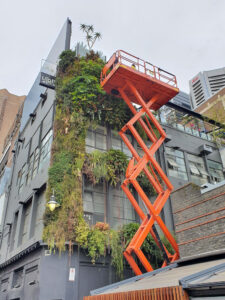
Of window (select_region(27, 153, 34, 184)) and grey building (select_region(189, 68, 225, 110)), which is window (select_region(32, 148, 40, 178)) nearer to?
window (select_region(27, 153, 34, 184))

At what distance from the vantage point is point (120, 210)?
14.1 metres

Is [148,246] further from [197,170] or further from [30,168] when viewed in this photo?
[30,168]

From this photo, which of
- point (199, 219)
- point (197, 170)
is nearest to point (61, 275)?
point (199, 219)

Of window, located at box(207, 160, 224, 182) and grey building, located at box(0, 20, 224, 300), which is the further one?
window, located at box(207, 160, 224, 182)

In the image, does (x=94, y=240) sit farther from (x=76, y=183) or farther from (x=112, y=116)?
(x=112, y=116)

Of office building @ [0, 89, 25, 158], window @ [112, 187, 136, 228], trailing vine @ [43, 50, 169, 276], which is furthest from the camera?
office building @ [0, 89, 25, 158]

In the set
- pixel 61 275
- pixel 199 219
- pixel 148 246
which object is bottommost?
pixel 61 275

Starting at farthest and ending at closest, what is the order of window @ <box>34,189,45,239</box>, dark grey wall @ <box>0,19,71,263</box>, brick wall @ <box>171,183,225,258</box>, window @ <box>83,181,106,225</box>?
dark grey wall @ <box>0,19,71,263</box> → window @ <box>34,189,45,239</box> → window @ <box>83,181,106,225</box> → brick wall @ <box>171,183,225,258</box>

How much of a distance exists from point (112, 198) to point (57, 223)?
135 inches

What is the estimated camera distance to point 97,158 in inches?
547

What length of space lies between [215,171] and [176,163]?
156 inches

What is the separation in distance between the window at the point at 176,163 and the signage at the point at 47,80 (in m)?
8.31

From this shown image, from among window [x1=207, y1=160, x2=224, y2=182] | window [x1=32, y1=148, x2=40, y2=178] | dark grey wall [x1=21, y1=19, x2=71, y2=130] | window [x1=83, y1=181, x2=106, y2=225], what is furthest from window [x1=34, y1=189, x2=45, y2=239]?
window [x1=207, y1=160, x2=224, y2=182]

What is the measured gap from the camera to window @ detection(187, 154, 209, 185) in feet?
61.5
